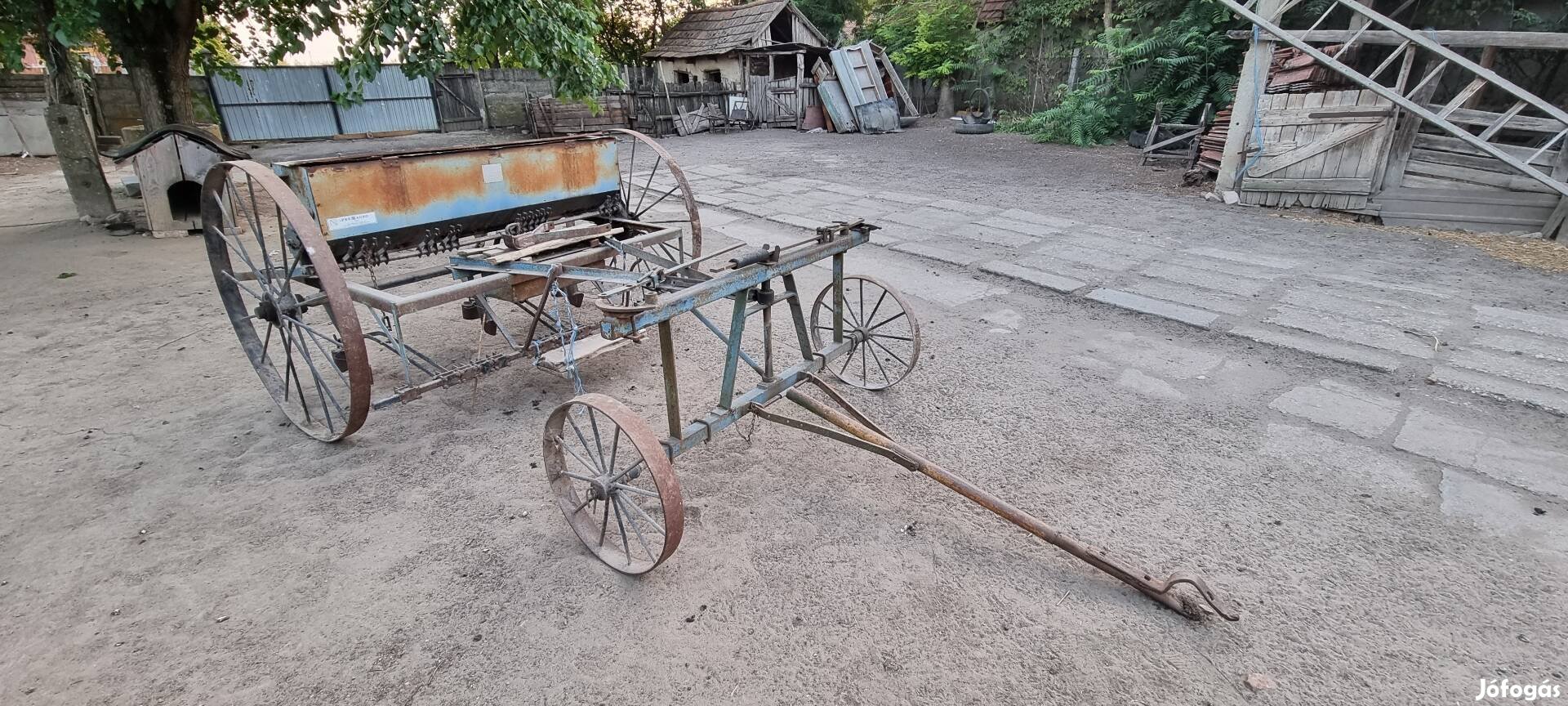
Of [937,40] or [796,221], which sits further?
[937,40]

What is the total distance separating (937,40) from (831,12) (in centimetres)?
584

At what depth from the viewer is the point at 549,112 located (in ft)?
56.7

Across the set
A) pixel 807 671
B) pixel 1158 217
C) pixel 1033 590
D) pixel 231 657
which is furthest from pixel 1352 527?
pixel 1158 217

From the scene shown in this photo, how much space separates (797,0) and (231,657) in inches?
994

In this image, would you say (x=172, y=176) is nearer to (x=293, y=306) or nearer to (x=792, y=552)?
(x=293, y=306)

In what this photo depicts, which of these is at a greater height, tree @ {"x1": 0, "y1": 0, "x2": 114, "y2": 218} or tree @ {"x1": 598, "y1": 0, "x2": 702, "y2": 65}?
tree @ {"x1": 598, "y1": 0, "x2": 702, "y2": 65}

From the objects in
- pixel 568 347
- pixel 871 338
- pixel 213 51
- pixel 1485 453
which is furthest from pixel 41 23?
pixel 1485 453

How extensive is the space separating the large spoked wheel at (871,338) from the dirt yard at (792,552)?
0.58 feet

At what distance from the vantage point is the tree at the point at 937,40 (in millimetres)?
19297

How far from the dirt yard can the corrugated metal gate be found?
16.7 m

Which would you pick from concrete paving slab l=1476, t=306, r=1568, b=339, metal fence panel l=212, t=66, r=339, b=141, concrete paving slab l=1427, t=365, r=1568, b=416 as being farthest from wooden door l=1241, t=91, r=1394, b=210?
metal fence panel l=212, t=66, r=339, b=141

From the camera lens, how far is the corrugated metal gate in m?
17.1

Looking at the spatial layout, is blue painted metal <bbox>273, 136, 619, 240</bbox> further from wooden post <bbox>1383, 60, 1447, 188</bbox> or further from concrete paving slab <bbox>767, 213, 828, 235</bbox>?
wooden post <bbox>1383, 60, 1447, 188</bbox>

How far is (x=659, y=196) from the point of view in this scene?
32.5 ft
